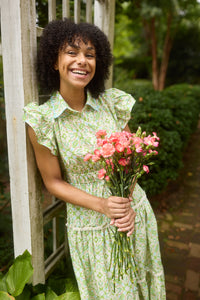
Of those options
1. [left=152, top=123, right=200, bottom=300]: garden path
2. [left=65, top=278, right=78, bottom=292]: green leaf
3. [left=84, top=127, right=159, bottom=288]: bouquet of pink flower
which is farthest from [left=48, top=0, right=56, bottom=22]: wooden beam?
[left=152, top=123, right=200, bottom=300]: garden path

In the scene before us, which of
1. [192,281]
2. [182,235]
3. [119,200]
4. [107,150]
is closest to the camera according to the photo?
[107,150]

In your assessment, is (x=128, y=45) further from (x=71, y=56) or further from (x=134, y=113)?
(x=71, y=56)

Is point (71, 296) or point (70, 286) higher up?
point (71, 296)

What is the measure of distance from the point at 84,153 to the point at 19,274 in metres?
0.74

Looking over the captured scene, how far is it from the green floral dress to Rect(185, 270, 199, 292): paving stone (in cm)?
96

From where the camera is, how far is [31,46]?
1.42m

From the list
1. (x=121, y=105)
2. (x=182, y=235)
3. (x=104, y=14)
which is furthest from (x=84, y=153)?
(x=182, y=235)

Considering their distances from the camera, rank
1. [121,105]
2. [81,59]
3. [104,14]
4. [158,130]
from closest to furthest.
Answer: [81,59], [121,105], [104,14], [158,130]

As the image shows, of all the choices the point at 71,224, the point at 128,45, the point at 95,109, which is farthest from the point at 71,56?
the point at 128,45

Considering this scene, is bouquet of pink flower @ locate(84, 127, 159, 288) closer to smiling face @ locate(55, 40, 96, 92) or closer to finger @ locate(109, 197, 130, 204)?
finger @ locate(109, 197, 130, 204)

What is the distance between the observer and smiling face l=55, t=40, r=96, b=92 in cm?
141

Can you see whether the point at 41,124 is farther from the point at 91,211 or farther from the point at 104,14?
the point at 104,14

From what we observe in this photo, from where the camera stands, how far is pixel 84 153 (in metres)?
1.44

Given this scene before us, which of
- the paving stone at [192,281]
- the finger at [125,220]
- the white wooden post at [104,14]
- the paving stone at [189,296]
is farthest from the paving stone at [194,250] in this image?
the white wooden post at [104,14]
